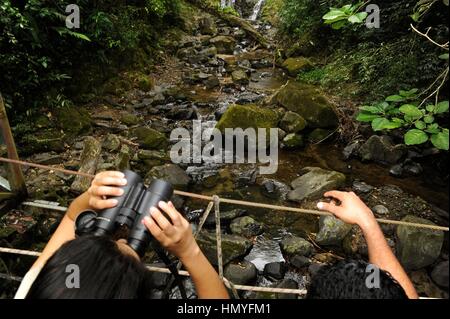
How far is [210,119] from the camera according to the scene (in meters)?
7.51

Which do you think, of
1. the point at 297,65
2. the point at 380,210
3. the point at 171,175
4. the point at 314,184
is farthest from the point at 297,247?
the point at 297,65

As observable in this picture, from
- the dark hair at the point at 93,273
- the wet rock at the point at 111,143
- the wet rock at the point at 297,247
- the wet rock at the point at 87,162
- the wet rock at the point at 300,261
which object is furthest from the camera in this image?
the wet rock at the point at 111,143

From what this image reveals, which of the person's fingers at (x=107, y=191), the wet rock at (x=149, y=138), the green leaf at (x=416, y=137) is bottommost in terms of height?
the wet rock at (x=149, y=138)

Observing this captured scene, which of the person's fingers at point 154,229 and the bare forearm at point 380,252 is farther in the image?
the bare forearm at point 380,252

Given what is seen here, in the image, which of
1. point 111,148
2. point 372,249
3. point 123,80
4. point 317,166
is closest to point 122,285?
point 372,249

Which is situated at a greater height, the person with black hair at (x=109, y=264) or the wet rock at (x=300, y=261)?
the person with black hair at (x=109, y=264)

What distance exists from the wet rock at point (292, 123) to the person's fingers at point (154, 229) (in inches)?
218

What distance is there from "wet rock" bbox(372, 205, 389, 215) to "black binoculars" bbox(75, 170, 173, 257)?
13.5 feet

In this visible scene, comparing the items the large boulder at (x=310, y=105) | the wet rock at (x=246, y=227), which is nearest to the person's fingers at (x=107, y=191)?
the wet rock at (x=246, y=227)

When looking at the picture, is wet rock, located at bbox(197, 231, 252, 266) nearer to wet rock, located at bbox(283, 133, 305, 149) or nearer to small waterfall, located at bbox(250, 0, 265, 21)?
wet rock, located at bbox(283, 133, 305, 149)

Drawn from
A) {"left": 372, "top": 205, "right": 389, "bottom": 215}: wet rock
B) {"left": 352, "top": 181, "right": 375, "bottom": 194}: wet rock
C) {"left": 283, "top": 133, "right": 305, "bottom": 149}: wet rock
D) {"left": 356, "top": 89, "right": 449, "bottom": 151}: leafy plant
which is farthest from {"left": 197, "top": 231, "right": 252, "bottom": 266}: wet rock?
{"left": 283, "top": 133, "right": 305, "bottom": 149}: wet rock

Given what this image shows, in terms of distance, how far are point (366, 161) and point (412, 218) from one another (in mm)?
1832

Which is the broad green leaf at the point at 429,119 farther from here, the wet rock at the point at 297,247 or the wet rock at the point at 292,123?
the wet rock at the point at 292,123

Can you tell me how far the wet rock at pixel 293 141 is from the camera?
21.3 feet
